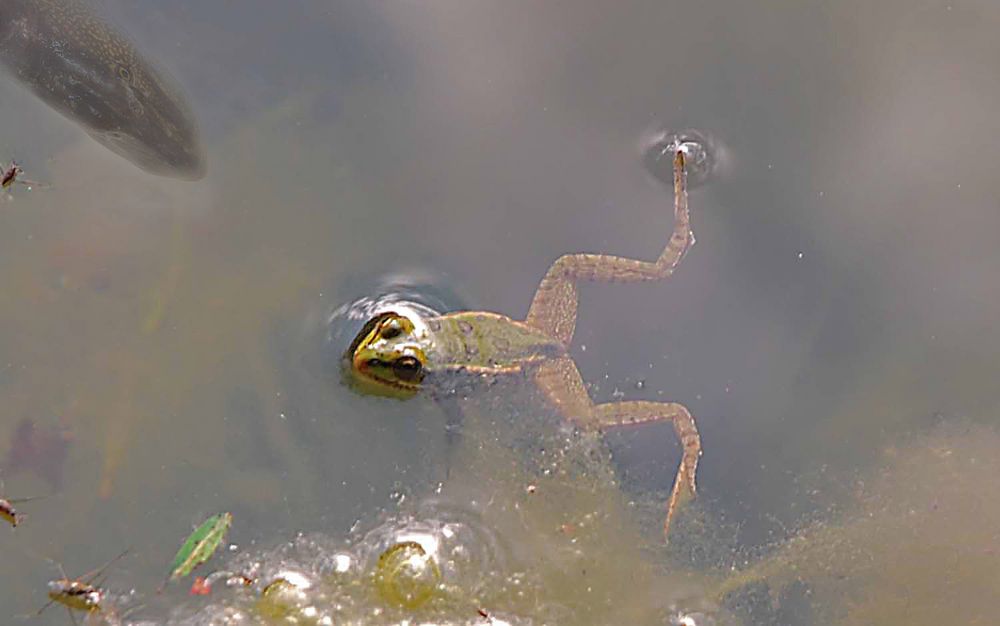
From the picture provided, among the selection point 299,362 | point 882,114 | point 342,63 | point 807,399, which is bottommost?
point 299,362

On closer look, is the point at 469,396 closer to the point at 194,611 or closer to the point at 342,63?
the point at 194,611

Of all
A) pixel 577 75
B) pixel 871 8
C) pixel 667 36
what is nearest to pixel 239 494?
pixel 577 75

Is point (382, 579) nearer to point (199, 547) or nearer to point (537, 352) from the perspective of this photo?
point (199, 547)

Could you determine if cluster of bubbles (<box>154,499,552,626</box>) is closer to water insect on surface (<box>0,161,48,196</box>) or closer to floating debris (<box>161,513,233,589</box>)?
floating debris (<box>161,513,233,589</box>)

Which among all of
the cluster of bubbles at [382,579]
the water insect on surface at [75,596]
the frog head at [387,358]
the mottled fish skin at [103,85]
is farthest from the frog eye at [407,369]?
the water insect on surface at [75,596]

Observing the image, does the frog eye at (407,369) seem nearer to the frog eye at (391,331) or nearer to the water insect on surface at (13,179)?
the frog eye at (391,331)

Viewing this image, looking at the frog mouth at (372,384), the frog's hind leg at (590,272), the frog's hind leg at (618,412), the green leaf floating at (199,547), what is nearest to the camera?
the green leaf floating at (199,547)
